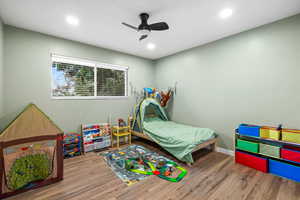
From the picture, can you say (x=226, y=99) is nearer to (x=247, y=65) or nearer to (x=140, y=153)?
(x=247, y=65)

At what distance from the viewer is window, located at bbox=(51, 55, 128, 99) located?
10.3ft

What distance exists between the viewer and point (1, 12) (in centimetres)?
219

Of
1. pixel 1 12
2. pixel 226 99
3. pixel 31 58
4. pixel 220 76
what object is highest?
pixel 1 12

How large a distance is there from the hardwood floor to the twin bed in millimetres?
366

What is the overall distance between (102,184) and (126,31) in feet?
Answer: 9.66

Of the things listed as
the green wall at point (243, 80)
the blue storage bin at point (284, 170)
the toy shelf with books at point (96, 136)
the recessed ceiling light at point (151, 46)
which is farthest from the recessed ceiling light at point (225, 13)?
the toy shelf with books at point (96, 136)

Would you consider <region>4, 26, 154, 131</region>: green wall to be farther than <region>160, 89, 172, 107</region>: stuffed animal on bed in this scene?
No

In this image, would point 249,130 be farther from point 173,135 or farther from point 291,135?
point 173,135

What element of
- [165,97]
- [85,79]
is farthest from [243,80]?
[85,79]

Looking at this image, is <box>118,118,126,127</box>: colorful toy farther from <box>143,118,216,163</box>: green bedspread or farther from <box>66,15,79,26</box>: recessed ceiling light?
<box>66,15,79,26</box>: recessed ceiling light

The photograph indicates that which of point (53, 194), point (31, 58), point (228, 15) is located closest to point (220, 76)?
point (228, 15)

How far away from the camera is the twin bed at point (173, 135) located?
2.60 m

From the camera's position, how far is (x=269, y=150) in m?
2.32

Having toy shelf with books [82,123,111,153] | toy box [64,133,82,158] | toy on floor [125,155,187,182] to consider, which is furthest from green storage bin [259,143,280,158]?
toy box [64,133,82,158]
